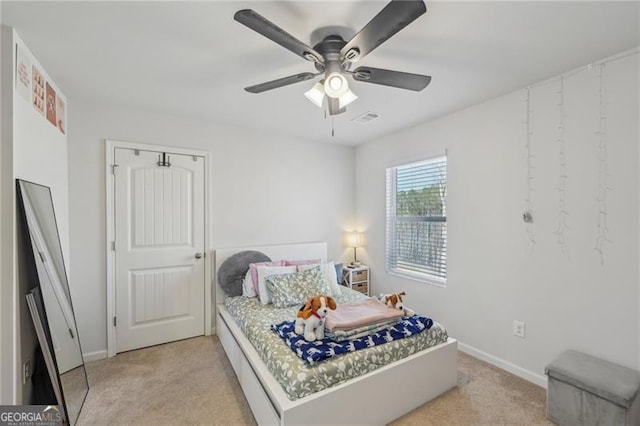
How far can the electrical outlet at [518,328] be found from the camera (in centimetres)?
240

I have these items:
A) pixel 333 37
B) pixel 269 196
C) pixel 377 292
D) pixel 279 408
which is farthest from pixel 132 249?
pixel 377 292

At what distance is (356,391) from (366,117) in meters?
2.49

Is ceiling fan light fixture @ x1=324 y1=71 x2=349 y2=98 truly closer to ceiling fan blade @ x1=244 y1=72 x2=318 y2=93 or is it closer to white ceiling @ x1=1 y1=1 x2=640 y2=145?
ceiling fan blade @ x1=244 y1=72 x2=318 y2=93

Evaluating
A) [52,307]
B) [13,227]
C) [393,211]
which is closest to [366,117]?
[393,211]

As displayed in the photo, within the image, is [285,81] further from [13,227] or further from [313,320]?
[13,227]

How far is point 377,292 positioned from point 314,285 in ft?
4.66

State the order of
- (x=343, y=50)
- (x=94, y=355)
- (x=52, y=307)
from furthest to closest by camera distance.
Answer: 1. (x=94, y=355)
2. (x=52, y=307)
3. (x=343, y=50)

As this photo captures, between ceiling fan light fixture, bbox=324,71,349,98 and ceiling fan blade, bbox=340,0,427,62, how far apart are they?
112 mm

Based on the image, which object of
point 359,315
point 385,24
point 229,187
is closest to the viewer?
point 385,24

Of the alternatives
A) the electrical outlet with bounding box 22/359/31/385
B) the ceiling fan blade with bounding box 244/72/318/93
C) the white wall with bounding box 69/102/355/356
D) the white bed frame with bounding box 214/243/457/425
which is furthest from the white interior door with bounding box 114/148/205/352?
the ceiling fan blade with bounding box 244/72/318/93

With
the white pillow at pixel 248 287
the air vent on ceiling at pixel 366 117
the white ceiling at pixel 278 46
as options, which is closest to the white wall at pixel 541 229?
the white ceiling at pixel 278 46

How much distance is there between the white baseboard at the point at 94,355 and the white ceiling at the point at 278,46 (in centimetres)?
237

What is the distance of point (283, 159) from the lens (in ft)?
12.1

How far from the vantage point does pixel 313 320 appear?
1.88 m
